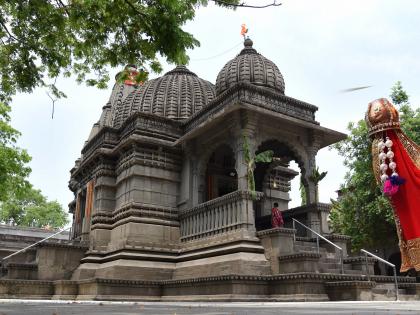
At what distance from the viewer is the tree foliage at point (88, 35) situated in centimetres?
634

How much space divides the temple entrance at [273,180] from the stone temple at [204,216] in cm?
6

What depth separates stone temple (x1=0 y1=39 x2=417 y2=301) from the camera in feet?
38.3

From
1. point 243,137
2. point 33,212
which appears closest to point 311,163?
point 243,137

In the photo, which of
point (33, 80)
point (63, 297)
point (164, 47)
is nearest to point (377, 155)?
point (164, 47)

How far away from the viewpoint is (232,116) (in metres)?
14.0

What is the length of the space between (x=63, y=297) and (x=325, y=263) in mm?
8460

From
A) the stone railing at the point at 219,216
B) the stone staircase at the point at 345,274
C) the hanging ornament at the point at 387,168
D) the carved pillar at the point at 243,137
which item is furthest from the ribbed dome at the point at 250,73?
the hanging ornament at the point at 387,168

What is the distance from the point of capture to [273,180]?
765 inches

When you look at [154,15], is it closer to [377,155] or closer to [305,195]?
[377,155]

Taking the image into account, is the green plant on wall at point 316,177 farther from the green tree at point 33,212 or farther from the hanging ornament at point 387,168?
the green tree at point 33,212

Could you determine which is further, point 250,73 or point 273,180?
point 273,180

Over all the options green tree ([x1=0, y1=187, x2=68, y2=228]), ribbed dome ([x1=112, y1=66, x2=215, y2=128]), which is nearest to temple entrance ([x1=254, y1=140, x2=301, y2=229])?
ribbed dome ([x1=112, y1=66, x2=215, y2=128])

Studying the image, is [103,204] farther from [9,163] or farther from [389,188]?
[389,188]

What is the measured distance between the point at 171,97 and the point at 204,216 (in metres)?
7.32
